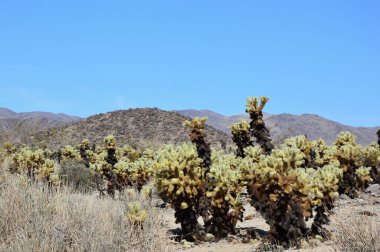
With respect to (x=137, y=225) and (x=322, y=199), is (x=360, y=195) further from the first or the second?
(x=137, y=225)

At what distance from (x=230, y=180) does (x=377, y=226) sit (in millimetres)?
4635

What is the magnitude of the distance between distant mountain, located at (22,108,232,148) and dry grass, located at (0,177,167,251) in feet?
114

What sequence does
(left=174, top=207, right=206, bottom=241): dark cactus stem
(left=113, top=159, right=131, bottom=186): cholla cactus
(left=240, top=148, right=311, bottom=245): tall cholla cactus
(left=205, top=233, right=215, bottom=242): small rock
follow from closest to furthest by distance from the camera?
1. (left=240, top=148, right=311, bottom=245): tall cholla cactus
2. (left=205, top=233, right=215, bottom=242): small rock
3. (left=174, top=207, right=206, bottom=241): dark cactus stem
4. (left=113, top=159, right=131, bottom=186): cholla cactus

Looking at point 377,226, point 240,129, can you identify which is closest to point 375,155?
point 240,129

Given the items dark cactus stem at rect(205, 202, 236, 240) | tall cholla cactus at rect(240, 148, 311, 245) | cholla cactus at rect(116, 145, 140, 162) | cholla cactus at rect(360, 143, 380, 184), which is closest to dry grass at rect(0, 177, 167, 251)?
dark cactus stem at rect(205, 202, 236, 240)

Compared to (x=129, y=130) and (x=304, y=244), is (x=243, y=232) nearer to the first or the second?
(x=304, y=244)

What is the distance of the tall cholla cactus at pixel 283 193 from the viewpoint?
9.01 metres

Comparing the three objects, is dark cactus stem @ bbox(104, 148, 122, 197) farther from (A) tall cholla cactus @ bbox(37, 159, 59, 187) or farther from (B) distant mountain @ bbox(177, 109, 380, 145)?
(B) distant mountain @ bbox(177, 109, 380, 145)

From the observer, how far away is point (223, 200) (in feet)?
35.0

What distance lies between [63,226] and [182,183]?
3636 mm

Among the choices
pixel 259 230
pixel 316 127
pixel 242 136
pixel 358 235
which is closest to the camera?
pixel 358 235

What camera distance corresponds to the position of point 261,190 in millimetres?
9242

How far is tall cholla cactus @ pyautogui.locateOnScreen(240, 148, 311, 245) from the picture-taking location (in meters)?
9.01

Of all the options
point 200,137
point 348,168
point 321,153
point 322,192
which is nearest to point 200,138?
point 200,137
